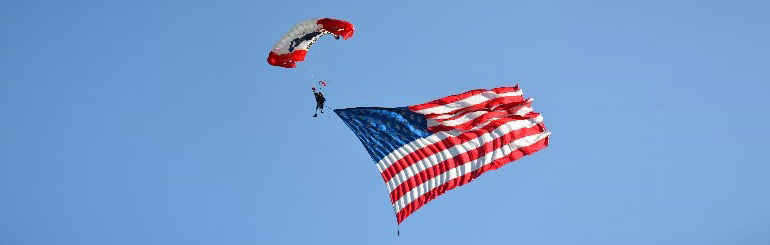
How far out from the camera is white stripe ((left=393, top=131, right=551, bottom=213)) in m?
26.5

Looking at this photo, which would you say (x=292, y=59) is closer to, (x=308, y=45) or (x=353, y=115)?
(x=308, y=45)


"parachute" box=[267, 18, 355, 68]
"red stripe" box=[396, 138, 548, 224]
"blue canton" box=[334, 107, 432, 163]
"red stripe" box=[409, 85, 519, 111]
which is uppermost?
"parachute" box=[267, 18, 355, 68]

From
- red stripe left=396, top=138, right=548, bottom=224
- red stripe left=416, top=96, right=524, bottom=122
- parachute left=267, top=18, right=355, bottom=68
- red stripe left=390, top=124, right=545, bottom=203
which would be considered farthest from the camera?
parachute left=267, top=18, right=355, bottom=68

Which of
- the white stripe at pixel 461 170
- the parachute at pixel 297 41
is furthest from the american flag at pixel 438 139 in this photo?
the parachute at pixel 297 41

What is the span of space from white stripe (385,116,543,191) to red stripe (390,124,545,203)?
8 cm

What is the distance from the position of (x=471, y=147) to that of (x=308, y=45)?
243 inches

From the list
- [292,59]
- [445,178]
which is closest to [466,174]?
[445,178]

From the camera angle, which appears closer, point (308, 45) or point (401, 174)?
point (401, 174)

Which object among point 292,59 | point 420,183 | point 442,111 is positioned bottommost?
point 420,183

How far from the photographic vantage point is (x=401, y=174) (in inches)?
1042

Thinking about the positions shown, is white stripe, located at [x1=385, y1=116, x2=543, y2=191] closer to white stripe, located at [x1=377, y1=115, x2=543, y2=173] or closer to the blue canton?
white stripe, located at [x1=377, y1=115, x2=543, y2=173]

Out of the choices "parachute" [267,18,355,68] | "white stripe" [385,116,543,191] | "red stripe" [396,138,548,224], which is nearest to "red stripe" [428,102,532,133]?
"white stripe" [385,116,543,191]

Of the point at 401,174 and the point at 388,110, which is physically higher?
the point at 388,110

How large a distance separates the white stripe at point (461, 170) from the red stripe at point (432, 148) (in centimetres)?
70
